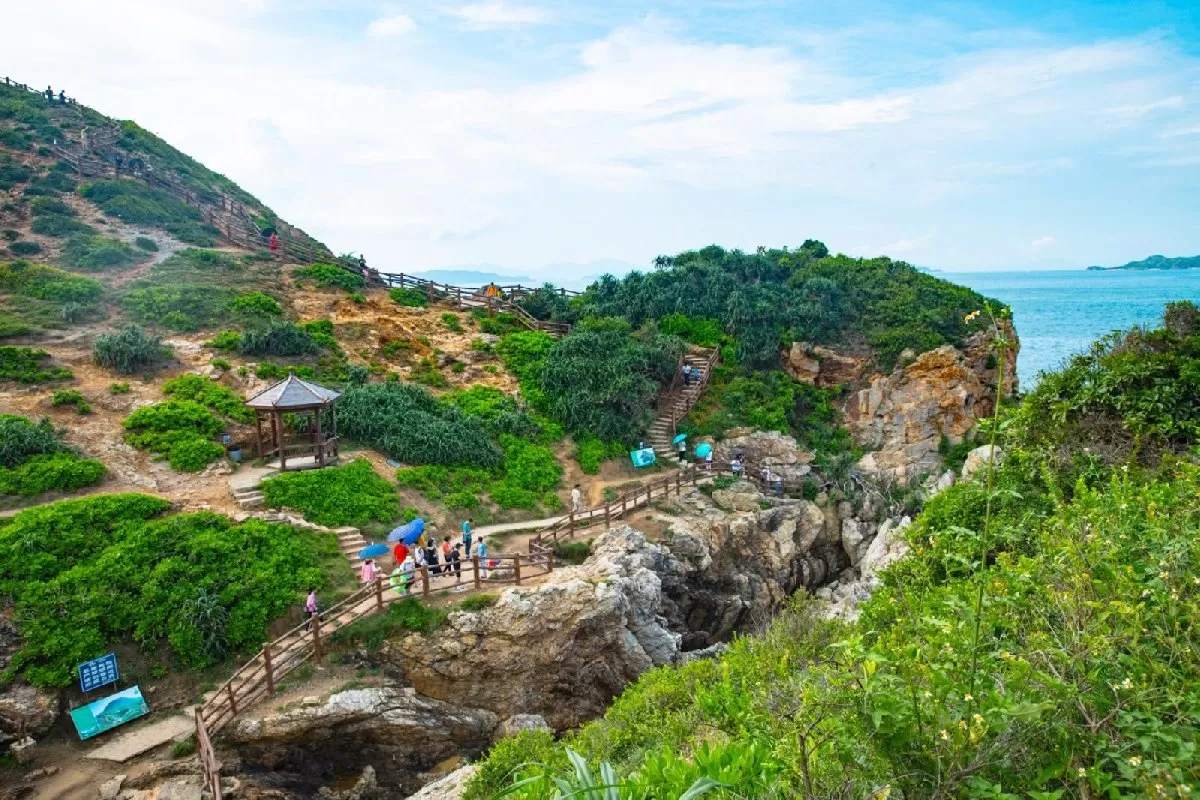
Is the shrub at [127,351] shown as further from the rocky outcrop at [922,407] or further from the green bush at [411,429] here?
the rocky outcrop at [922,407]

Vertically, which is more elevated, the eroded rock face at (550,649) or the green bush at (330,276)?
the green bush at (330,276)

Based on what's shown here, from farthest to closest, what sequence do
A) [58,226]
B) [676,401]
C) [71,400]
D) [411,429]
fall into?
[58,226] → [676,401] → [411,429] → [71,400]

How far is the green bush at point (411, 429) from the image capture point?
2319 centimetres

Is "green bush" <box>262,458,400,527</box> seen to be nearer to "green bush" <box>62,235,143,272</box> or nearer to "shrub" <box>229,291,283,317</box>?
"shrub" <box>229,291,283,317</box>

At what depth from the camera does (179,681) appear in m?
14.6

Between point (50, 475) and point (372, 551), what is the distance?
891cm

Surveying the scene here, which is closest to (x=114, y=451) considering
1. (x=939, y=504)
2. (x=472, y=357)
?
(x=472, y=357)

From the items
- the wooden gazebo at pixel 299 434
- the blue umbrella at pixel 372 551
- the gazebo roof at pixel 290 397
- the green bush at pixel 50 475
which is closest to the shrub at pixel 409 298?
the wooden gazebo at pixel 299 434

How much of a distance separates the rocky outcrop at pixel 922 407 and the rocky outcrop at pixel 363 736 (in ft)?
64.8

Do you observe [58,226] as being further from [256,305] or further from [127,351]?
[127,351]

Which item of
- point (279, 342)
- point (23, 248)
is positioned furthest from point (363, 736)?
point (23, 248)

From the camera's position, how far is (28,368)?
2252 centimetres

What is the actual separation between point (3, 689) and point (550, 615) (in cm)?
1095

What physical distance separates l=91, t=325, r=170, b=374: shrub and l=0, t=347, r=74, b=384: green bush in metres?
1.17
